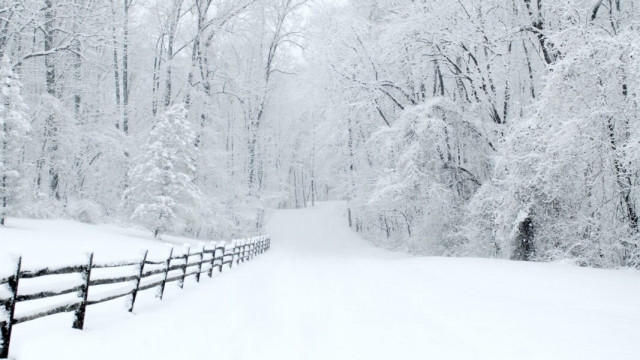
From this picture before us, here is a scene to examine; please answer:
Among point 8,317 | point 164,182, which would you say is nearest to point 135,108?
point 164,182

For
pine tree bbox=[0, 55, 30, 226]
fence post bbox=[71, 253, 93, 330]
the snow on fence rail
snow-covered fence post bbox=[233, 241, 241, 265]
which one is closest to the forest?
pine tree bbox=[0, 55, 30, 226]

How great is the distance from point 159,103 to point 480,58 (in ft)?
65.7

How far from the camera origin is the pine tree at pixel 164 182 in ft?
72.9

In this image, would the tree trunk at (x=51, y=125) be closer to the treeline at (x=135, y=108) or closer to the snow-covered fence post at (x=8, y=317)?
the treeline at (x=135, y=108)

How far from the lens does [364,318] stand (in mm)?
8789

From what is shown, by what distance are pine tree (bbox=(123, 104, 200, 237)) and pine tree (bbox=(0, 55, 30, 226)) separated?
16.9 ft

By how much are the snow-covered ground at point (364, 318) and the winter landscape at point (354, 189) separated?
6 cm

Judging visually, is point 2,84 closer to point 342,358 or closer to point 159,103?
point 159,103

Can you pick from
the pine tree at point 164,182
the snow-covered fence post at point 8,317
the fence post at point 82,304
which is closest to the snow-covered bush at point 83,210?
the pine tree at point 164,182

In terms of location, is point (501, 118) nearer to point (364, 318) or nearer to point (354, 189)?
point (354, 189)

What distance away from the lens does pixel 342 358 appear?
20.1ft

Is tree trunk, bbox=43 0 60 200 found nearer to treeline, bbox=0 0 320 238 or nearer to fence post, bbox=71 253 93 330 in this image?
treeline, bbox=0 0 320 238

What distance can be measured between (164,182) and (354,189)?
16.2 meters

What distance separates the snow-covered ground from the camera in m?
6.30
